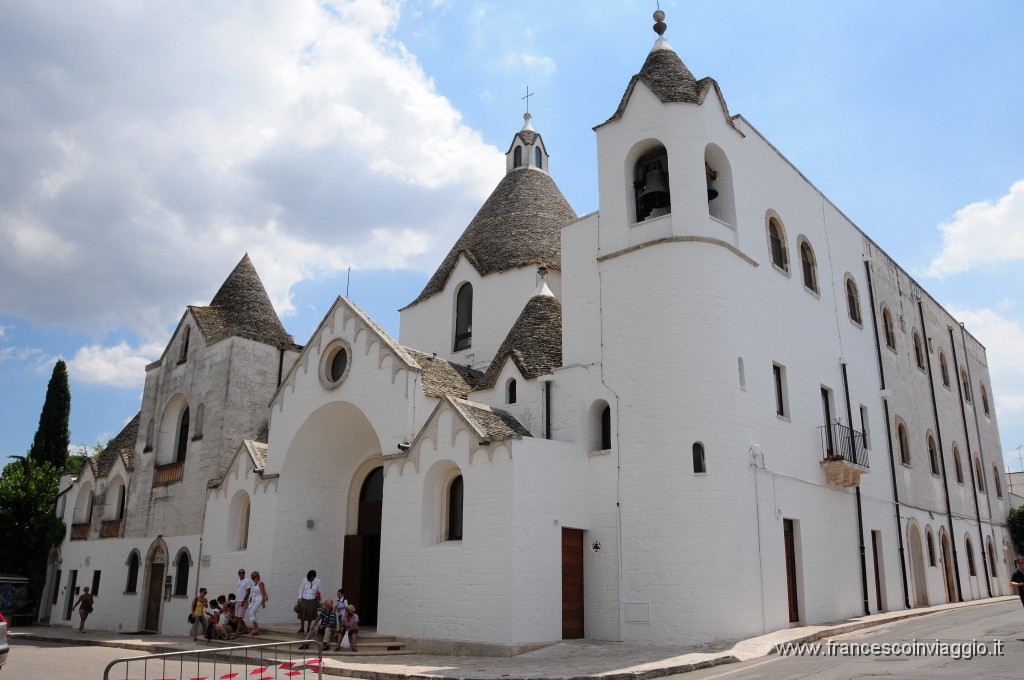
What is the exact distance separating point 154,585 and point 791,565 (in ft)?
65.2

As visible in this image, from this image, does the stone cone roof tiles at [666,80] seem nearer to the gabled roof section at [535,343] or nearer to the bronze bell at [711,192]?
the bronze bell at [711,192]

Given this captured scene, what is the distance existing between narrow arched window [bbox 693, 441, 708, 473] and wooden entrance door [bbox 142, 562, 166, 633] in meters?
18.0

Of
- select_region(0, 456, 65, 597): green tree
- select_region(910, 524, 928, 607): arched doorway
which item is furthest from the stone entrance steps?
select_region(910, 524, 928, 607): arched doorway

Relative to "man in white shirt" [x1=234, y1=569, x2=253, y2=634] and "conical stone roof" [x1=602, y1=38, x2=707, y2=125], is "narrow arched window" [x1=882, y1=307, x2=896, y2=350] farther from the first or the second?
"man in white shirt" [x1=234, y1=569, x2=253, y2=634]

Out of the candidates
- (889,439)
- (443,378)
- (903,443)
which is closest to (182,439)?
(443,378)

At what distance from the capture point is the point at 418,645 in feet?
51.6

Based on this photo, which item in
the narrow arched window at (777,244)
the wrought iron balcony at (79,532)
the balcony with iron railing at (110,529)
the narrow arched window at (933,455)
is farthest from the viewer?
the wrought iron balcony at (79,532)

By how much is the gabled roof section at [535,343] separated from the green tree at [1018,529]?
87.3ft

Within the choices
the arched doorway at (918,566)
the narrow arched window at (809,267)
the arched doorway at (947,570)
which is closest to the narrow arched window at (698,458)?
the narrow arched window at (809,267)

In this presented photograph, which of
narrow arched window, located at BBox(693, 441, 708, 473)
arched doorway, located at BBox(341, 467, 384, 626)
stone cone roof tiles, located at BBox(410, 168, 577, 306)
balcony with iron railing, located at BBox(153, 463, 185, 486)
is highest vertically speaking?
stone cone roof tiles, located at BBox(410, 168, 577, 306)

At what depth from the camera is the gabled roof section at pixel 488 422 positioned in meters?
15.8

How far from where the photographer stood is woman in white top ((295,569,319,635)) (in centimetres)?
1745

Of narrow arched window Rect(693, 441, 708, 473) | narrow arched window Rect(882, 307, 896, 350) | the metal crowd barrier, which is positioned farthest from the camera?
narrow arched window Rect(882, 307, 896, 350)

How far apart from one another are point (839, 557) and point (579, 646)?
8.40 meters
